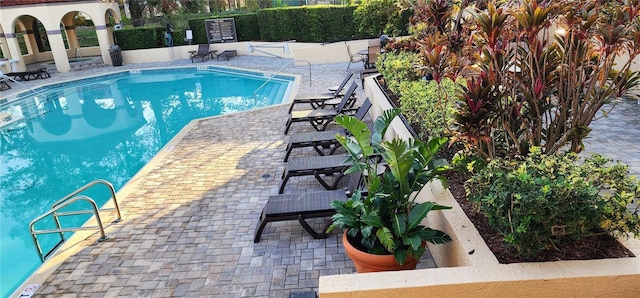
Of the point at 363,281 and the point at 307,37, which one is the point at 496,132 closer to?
the point at 363,281

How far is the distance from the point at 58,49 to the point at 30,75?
2305 mm

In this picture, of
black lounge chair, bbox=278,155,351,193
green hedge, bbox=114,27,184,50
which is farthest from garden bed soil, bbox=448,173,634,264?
green hedge, bbox=114,27,184,50

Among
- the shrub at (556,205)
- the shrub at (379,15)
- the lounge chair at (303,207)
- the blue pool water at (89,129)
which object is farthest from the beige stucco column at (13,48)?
the shrub at (556,205)

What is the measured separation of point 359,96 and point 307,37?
42.7ft

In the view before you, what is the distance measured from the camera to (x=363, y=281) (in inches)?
122

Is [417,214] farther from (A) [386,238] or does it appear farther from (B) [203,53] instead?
(B) [203,53]

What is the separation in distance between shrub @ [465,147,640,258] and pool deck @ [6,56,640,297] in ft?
5.04

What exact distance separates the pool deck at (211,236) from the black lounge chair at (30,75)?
650 inches

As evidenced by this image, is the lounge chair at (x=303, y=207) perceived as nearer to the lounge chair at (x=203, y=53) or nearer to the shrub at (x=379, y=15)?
the shrub at (x=379, y=15)

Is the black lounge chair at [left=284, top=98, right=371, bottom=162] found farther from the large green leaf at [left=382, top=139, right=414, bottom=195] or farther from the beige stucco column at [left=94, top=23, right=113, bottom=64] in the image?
the beige stucco column at [left=94, top=23, right=113, bottom=64]

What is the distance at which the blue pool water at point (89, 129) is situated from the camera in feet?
26.8

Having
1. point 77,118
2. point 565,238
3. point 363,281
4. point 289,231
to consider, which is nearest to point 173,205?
point 289,231

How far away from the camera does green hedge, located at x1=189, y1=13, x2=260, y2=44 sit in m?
25.4

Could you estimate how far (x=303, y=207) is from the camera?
5168mm
